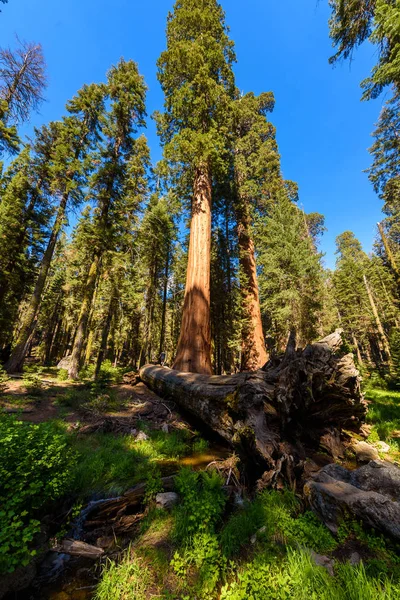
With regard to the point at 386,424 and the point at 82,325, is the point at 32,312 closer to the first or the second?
the point at 82,325

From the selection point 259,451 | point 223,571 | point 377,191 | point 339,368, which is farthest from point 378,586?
point 377,191

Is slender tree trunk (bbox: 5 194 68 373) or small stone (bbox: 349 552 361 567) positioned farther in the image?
slender tree trunk (bbox: 5 194 68 373)

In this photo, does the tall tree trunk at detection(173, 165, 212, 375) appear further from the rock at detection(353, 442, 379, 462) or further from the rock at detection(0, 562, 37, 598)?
the rock at detection(0, 562, 37, 598)

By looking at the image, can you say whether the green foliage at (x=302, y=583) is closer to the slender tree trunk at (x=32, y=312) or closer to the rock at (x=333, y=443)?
the rock at (x=333, y=443)

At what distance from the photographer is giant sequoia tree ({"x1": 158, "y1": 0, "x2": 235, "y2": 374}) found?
834cm

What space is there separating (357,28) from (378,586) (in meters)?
14.5

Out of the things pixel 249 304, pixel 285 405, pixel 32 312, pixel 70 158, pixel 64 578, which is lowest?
pixel 64 578

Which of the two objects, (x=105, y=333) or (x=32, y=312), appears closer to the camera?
(x=105, y=333)

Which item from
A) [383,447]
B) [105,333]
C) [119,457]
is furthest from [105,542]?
[105,333]

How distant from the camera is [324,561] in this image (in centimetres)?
198

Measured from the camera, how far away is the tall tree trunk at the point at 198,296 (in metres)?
7.95

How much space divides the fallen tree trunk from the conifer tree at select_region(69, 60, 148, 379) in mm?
Result: 9509

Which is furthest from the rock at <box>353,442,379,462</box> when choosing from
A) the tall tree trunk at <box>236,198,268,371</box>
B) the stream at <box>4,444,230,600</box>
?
the tall tree trunk at <box>236,198,268,371</box>

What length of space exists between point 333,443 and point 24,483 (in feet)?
16.2
